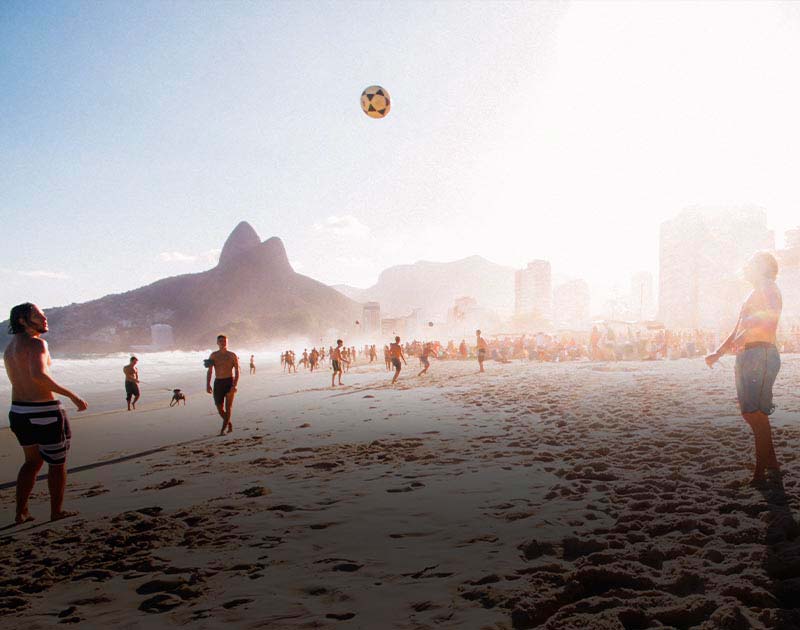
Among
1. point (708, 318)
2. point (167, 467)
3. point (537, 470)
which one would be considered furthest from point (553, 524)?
point (708, 318)

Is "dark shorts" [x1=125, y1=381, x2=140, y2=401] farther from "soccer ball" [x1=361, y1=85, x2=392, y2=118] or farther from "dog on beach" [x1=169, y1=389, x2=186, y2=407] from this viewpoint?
"soccer ball" [x1=361, y1=85, x2=392, y2=118]

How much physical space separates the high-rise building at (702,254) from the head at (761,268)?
413ft

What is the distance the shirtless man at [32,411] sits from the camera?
3.69m

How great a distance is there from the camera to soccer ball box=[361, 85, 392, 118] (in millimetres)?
11656

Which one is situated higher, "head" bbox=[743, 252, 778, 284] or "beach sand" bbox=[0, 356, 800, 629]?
"head" bbox=[743, 252, 778, 284]

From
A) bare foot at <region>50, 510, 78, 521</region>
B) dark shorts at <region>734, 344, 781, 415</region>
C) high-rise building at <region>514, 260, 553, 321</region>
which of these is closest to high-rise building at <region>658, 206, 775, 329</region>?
high-rise building at <region>514, 260, 553, 321</region>

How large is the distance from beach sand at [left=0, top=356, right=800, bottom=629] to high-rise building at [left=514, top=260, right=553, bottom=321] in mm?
184269

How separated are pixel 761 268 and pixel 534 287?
193063mm

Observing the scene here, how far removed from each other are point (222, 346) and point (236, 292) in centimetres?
15384

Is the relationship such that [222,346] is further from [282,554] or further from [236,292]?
[236,292]

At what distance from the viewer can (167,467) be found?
5.50m

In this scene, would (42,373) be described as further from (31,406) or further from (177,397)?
(177,397)

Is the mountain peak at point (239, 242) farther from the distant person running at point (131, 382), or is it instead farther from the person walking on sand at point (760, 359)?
the person walking on sand at point (760, 359)

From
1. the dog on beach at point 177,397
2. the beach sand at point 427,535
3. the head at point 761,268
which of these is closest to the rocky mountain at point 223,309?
the dog on beach at point 177,397
